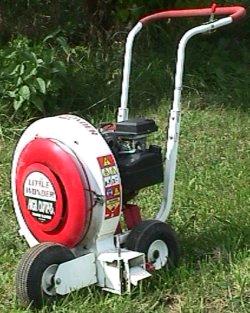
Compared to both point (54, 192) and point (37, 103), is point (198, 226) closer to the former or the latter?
point (54, 192)

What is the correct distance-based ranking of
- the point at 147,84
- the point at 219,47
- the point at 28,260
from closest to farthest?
the point at 28,260
the point at 147,84
the point at 219,47

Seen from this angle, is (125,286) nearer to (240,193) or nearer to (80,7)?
(240,193)

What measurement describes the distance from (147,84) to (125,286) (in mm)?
2865

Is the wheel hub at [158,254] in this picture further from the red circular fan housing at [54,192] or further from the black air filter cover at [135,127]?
the black air filter cover at [135,127]

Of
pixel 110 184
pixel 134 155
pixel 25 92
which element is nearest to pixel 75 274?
pixel 110 184

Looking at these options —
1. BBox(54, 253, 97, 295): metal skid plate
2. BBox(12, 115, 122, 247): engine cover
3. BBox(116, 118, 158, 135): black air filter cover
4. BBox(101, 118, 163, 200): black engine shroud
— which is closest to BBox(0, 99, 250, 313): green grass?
BBox(54, 253, 97, 295): metal skid plate

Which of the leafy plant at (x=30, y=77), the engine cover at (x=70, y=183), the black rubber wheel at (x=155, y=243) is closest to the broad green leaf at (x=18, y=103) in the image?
the leafy plant at (x=30, y=77)

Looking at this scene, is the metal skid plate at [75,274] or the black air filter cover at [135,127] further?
the black air filter cover at [135,127]

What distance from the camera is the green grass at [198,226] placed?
326 cm

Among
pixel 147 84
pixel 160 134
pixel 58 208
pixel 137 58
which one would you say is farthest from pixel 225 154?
pixel 58 208

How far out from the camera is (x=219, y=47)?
20.7ft

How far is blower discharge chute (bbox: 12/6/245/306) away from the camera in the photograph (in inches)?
125

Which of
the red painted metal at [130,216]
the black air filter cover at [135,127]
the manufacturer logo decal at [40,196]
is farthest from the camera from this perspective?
the red painted metal at [130,216]

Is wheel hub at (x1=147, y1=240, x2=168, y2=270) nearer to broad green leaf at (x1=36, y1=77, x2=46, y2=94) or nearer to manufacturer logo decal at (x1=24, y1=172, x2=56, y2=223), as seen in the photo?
manufacturer logo decal at (x1=24, y1=172, x2=56, y2=223)
